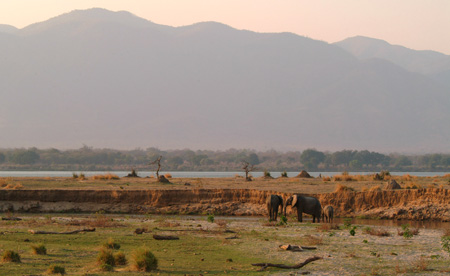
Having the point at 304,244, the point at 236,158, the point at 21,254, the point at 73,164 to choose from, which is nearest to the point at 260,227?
the point at 304,244

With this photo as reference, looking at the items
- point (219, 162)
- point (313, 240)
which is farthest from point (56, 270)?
point (219, 162)

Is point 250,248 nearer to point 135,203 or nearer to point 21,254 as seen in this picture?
point 21,254

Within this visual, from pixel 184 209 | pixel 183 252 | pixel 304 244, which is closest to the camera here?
pixel 183 252

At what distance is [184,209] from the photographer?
44.4 metres

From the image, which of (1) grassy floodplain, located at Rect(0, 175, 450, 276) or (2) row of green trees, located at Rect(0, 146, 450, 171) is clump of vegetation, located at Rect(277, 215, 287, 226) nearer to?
(1) grassy floodplain, located at Rect(0, 175, 450, 276)

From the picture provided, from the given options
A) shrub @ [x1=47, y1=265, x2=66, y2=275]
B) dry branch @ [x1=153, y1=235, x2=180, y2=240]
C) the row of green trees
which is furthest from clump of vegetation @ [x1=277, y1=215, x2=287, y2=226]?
the row of green trees

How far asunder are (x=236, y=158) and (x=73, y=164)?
4634 centimetres

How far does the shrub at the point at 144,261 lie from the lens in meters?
19.9

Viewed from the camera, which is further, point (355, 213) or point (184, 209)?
point (184, 209)

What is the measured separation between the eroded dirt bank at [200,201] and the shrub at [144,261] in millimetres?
22894

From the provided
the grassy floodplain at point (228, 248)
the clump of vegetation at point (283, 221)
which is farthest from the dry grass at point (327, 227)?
the clump of vegetation at point (283, 221)

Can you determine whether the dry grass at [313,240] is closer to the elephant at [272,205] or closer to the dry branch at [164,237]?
the dry branch at [164,237]

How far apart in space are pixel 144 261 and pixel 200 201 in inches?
1004

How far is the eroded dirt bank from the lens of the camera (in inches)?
1623
